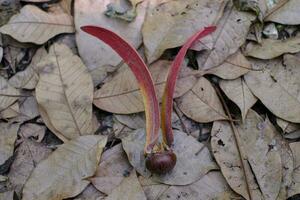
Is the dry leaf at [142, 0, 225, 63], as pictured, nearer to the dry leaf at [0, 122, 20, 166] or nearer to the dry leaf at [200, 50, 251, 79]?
the dry leaf at [200, 50, 251, 79]

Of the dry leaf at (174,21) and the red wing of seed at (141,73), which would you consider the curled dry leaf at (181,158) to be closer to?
the red wing of seed at (141,73)

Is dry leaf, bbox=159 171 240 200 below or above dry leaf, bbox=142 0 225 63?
below

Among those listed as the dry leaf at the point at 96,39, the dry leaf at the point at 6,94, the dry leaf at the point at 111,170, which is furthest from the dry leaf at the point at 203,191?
the dry leaf at the point at 6,94

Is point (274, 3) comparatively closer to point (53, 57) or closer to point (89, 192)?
point (53, 57)

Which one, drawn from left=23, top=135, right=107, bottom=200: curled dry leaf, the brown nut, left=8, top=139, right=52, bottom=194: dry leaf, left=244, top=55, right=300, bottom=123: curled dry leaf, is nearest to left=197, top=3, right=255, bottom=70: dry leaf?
left=244, top=55, right=300, bottom=123: curled dry leaf

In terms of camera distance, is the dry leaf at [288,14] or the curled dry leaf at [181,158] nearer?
the curled dry leaf at [181,158]

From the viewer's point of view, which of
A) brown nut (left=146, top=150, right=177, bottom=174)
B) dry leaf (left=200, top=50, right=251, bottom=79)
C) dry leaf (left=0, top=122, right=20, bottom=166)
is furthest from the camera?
dry leaf (left=200, top=50, right=251, bottom=79)

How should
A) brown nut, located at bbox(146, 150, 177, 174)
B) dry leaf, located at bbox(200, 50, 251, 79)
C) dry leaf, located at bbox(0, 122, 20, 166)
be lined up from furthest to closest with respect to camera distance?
dry leaf, located at bbox(200, 50, 251, 79)
dry leaf, located at bbox(0, 122, 20, 166)
brown nut, located at bbox(146, 150, 177, 174)
